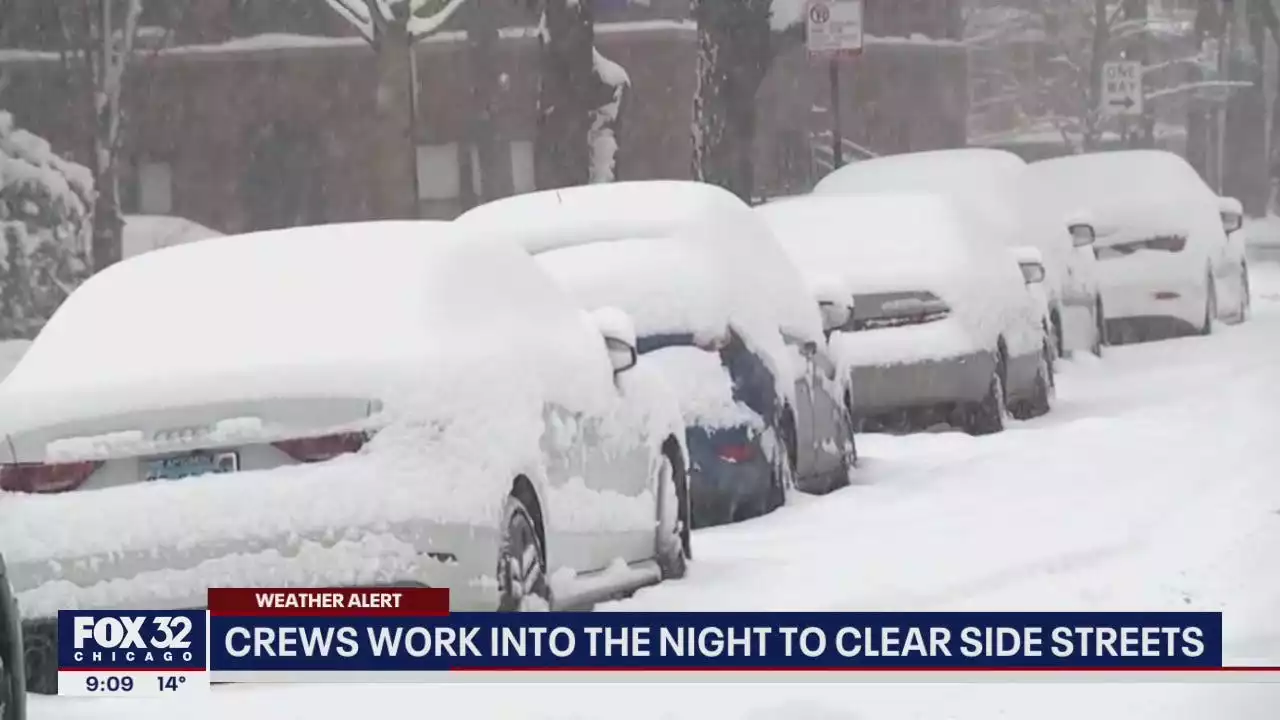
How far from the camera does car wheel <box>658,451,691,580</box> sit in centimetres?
698

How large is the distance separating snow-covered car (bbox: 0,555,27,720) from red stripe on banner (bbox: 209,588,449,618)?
0.48 m

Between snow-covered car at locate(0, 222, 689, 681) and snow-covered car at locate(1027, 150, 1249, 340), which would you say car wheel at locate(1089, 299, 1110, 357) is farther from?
snow-covered car at locate(0, 222, 689, 681)

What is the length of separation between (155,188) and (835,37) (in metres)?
2.48

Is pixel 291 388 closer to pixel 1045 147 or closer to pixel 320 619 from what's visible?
pixel 320 619

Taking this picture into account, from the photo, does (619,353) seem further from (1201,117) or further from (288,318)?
(1201,117)

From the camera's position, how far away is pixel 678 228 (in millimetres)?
8430

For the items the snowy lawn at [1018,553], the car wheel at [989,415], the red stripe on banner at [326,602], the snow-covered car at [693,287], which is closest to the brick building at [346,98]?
the snow-covered car at [693,287]

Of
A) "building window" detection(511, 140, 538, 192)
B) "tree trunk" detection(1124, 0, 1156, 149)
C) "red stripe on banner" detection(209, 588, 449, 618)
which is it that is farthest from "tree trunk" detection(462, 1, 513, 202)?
"red stripe on banner" detection(209, 588, 449, 618)

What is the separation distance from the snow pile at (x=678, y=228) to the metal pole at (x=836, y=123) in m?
0.53

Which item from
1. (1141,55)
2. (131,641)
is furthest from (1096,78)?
(131,641)

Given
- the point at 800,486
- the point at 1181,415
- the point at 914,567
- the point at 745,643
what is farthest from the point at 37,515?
the point at 1181,415

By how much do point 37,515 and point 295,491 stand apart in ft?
1.89

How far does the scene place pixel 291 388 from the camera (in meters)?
5.15

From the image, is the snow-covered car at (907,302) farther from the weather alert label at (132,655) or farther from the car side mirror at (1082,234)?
the weather alert label at (132,655)
